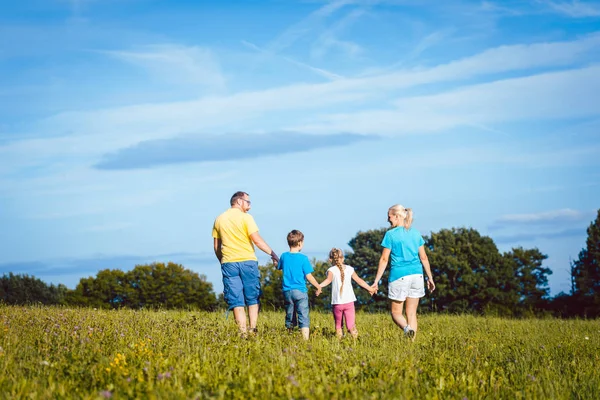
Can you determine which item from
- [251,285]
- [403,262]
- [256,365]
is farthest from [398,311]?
[256,365]

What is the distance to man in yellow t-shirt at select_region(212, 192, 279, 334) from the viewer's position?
1002 centimetres

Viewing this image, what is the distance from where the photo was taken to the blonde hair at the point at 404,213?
10578 millimetres

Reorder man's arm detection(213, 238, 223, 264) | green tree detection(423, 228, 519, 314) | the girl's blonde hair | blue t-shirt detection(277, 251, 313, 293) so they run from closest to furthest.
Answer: blue t-shirt detection(277, 251, 313, 293), man's arm detection(213, 238, 223, 264), the girl's blonde hair, green tree detection(423, 228, 519, 314)

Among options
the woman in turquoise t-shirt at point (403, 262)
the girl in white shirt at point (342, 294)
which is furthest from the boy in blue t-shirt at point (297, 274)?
the woman in turquoise t-shirt at point (403, 262)

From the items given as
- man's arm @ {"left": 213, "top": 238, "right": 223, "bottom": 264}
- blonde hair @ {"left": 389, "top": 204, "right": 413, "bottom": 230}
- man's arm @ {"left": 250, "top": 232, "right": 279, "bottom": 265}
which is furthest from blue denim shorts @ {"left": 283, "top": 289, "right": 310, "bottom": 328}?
blonde hair @ {"left": 389, "top": 204, "right": 413, "bottom": 230}

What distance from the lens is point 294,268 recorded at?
1019 cm

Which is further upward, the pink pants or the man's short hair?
the man's short hair

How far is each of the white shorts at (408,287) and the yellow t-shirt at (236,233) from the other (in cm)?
253

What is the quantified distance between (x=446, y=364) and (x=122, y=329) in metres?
4.67

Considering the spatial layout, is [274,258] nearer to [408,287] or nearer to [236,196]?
[236,196]

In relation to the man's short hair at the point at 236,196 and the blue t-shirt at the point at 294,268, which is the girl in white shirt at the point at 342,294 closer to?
the blue t-shirt at the point at 294,268

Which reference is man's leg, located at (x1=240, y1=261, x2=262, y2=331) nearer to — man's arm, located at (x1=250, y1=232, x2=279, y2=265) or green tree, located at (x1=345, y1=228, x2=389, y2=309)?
man's arm, located at (x1=250, y1=232, x2=279, y2=265)

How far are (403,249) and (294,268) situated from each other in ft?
6.10

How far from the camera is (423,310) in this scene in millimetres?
29188
